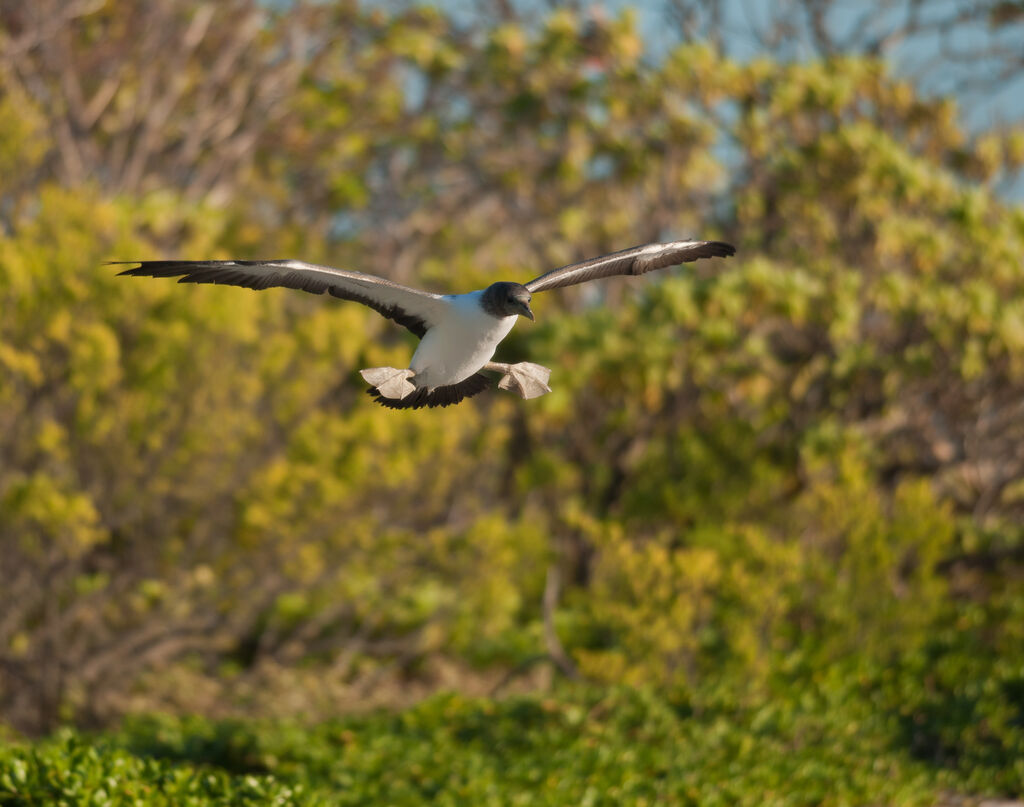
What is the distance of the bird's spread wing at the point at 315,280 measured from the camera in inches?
159

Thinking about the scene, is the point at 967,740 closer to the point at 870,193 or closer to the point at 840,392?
the point at 840,392

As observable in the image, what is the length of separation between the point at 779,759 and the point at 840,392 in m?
5.36

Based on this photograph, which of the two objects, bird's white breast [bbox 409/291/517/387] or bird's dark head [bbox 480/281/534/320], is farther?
bird's white breast [bbox 409/291/517/387]

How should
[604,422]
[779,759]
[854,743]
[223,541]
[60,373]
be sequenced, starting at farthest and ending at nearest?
[604,422] < [223,541] < [60,373] < [854,743] < [779,759]

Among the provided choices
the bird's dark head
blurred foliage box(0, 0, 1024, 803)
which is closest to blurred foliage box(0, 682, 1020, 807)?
blurred foliage box(0, 0, 1024, 803)

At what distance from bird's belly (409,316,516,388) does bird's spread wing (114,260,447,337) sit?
10 cm

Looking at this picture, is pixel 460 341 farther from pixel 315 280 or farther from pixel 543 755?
pixel 543 755

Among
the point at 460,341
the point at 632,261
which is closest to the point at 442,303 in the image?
the point at 460,341

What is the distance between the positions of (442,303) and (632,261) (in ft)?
3.24

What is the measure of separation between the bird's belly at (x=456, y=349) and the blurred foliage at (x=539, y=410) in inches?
116

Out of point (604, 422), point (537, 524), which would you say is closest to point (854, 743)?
point (537, 524)

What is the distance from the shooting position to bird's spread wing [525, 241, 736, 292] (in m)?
4.57

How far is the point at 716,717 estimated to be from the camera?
9.16 m

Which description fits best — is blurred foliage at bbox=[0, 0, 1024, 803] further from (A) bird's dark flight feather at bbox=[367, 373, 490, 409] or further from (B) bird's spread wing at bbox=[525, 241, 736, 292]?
(B) bird's spread wing at bbox=[525, 241, 736, 292]
